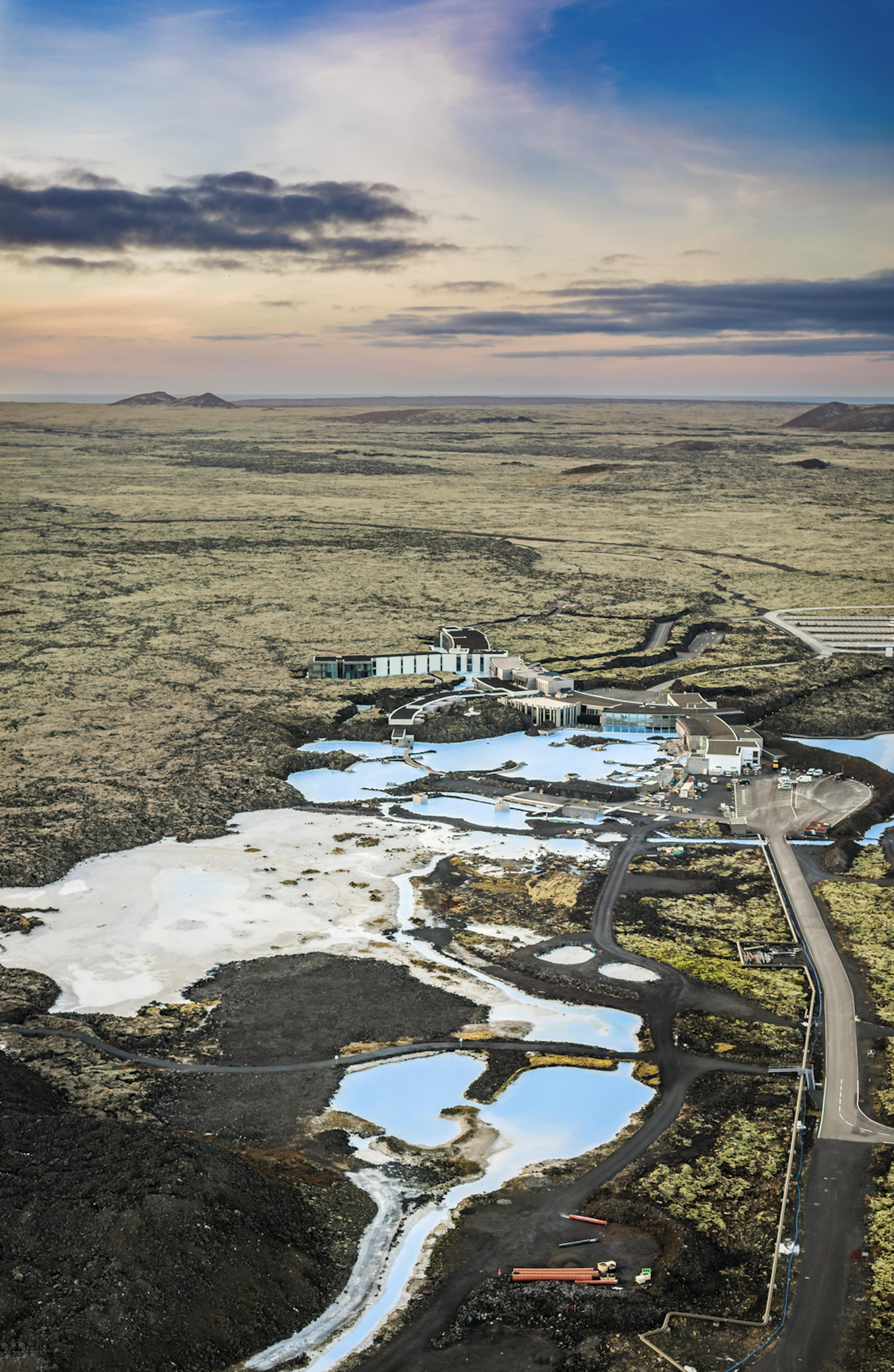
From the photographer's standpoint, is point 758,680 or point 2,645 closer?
point 758,680

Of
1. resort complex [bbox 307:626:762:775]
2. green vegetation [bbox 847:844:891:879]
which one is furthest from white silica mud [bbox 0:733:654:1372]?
green vegetation [bbox 847:844:891:879]

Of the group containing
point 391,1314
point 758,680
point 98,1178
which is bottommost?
point 391,1314

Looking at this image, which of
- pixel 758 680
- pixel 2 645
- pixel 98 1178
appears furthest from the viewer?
pixel 2 645

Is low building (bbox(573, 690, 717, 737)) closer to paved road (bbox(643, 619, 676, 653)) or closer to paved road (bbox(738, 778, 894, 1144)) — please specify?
paved road (bbox(738, 778, 894, 1144))

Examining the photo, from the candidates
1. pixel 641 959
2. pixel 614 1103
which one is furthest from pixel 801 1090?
pixel 641 959

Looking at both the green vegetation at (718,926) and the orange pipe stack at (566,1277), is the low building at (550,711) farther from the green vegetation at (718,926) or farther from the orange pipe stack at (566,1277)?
the orange pipe stack at (566,1277)

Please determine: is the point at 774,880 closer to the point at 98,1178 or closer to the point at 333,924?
the point at 333,924
